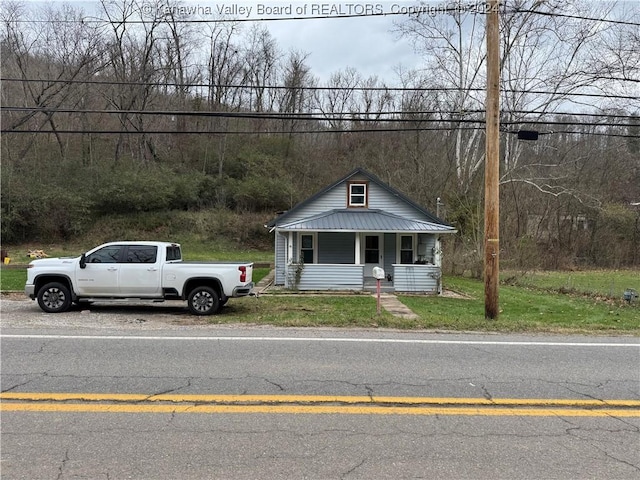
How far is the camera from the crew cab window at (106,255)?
37.4 ft

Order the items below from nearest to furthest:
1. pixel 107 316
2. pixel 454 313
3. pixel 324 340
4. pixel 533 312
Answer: pixel 324 340 < pixel 107 316 < pixel 454 313 < pixel 533 312

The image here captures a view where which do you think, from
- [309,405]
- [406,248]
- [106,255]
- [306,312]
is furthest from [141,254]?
[406,248]

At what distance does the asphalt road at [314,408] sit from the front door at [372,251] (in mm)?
13552

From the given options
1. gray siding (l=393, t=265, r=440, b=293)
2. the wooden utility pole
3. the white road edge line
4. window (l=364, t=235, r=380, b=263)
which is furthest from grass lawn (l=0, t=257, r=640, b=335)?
window (l=364, t=235, r=380, b=263)

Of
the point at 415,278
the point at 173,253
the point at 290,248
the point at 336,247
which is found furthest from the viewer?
the point at 336,247

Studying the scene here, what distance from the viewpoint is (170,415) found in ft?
14.6

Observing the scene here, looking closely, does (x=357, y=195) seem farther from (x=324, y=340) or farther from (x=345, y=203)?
(x=324, y=340)

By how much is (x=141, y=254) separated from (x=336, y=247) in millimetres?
11221

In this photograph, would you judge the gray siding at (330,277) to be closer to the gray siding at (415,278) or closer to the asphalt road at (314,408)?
the gray siding at (415,278)

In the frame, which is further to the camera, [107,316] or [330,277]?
[330,277]

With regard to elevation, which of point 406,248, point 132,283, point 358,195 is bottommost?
point 132,283

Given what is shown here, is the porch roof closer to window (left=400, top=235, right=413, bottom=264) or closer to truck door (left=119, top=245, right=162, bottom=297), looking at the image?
window (left=400, top=235, right=413, bottom=264)

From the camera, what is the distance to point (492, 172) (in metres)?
10.3

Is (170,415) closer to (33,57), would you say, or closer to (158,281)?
(158,281)
